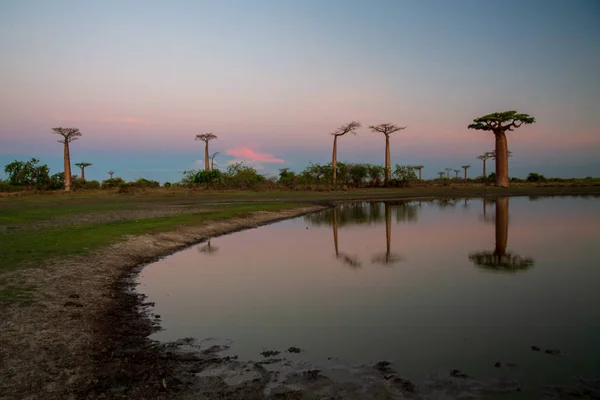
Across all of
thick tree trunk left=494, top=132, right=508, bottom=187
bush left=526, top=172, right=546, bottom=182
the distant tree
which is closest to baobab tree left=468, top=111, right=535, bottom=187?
thick tree trunk left=494, top=132, right=508, bottom=187

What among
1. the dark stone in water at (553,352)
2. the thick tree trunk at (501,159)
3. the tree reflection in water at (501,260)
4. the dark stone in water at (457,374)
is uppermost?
the thick tree trunk at (501,159)

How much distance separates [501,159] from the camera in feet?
223

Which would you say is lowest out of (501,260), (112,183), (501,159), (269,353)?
(269,353)

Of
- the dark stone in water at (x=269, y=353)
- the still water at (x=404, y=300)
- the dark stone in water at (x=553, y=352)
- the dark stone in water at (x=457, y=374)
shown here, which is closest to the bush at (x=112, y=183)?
the still water at (x=404, y=300)

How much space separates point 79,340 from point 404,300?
21.9 feet

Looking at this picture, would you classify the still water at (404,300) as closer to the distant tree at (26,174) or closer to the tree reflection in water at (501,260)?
the tree reflection in water at (501,260)

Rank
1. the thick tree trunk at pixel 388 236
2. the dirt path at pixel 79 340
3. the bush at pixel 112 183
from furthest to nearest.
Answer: the bush at pixel 112 183 → the thick tree trunk at pixel 388 236 → the dirt path at pixel 79 340

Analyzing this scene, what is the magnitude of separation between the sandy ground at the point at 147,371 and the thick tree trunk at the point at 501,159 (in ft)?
218

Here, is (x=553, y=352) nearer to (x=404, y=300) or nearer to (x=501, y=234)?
(x=404, y=300)

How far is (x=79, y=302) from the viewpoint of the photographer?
10375 millimetres

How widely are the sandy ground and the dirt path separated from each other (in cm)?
1

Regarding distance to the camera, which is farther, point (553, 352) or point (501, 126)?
point (501, 126)

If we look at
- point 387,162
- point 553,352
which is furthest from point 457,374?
point 387,162

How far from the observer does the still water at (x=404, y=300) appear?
23.8 feet
